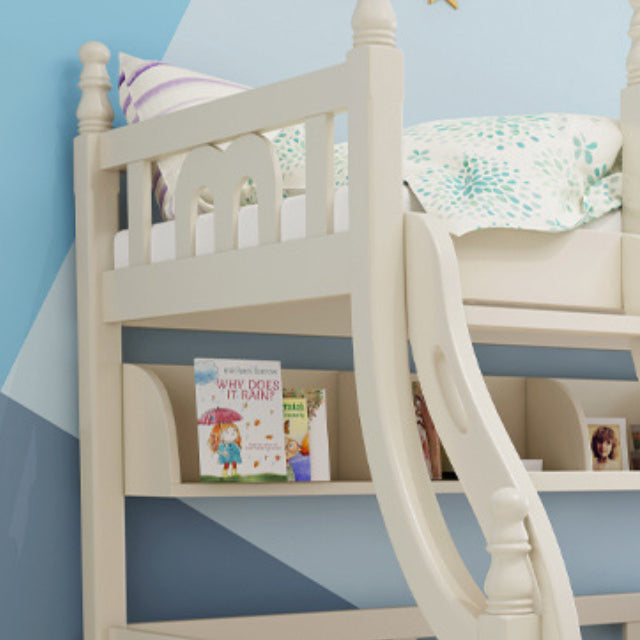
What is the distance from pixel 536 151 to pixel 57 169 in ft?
2.84

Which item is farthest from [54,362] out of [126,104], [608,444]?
[608,444]

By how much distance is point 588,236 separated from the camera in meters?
1.83

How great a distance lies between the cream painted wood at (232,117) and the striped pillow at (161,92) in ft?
0.16

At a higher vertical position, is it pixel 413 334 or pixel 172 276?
pixel 172 276

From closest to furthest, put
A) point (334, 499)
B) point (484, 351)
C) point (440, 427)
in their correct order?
point (440, 427), point (334, 499), point (484, 351)

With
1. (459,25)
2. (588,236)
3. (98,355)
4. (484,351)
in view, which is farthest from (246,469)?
(459,25)

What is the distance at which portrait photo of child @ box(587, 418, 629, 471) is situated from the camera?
264cm

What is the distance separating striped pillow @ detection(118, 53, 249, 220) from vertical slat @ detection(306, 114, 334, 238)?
14.8 inches

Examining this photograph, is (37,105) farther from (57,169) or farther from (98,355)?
(98,355)

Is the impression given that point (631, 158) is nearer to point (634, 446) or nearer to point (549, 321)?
point (549, 321)

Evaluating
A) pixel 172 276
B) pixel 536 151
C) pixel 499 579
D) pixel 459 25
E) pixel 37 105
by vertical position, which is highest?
pixel 459 25

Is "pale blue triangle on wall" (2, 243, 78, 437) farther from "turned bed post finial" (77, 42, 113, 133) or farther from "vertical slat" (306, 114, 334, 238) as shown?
"vertical slat" (306, 114, 334, 238)

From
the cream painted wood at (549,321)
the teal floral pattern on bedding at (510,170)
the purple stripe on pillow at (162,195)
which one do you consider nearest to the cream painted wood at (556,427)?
the cream painted wood at (549,321)

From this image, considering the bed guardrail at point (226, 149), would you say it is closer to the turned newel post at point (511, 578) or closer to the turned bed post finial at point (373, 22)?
the turned bed post finial at point (373, 22)
